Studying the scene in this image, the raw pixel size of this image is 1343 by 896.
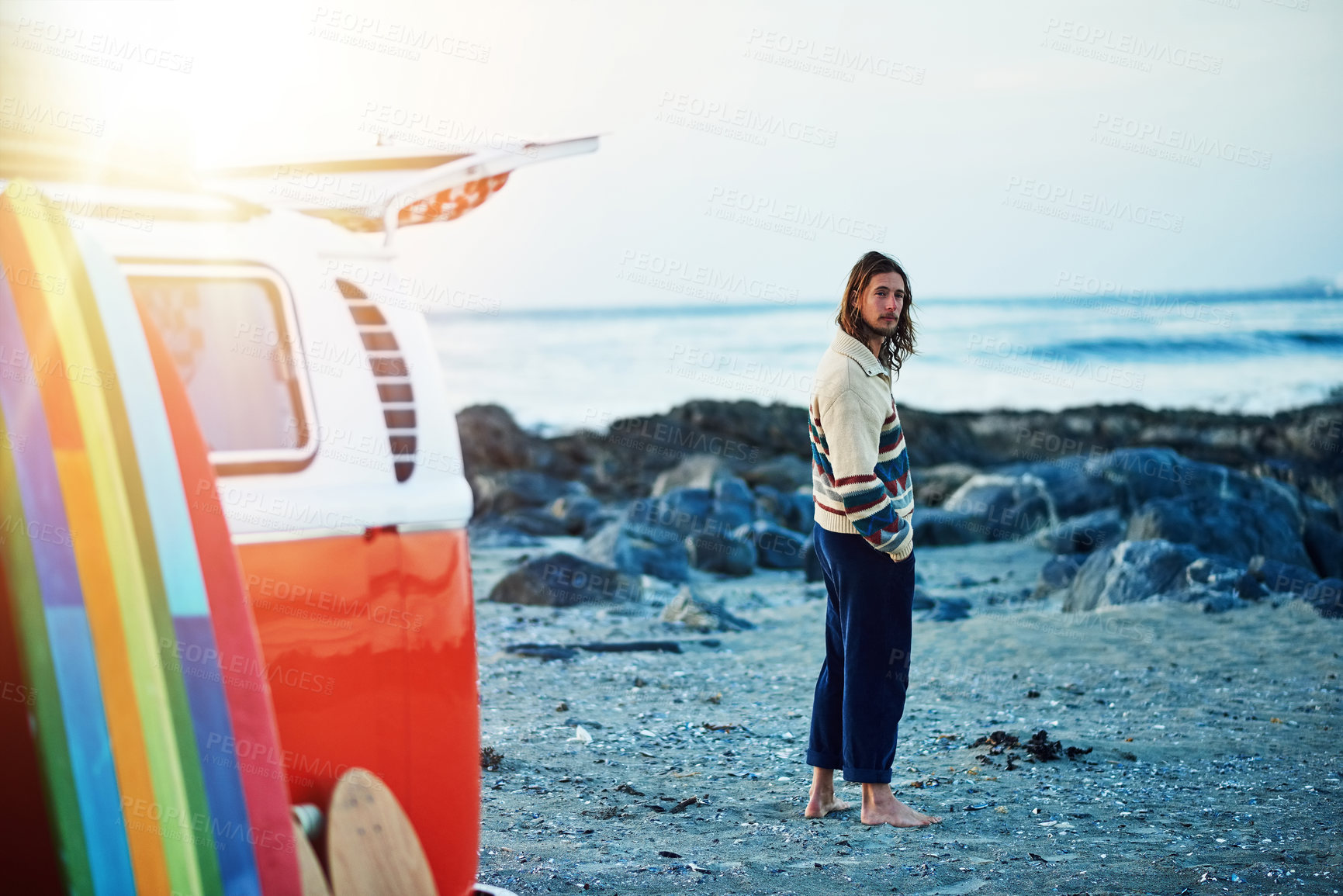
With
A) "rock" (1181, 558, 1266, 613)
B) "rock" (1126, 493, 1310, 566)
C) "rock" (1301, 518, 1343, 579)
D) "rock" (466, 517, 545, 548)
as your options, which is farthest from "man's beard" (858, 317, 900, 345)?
"rock" (466, 517, 545, 548)

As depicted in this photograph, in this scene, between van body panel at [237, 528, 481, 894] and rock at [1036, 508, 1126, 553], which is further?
rock at [1036, 508, 1126, 553]

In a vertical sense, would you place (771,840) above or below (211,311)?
below

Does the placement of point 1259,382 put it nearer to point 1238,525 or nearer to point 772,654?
point 1238,525

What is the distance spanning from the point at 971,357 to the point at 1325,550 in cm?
2376

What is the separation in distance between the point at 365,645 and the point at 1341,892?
3.11 meters

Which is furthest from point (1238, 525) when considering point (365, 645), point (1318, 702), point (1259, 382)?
point (1259, 382)

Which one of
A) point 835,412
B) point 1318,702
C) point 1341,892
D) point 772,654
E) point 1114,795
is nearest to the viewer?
point 1341,892

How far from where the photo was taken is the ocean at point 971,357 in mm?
29859

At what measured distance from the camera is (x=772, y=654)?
792 cm

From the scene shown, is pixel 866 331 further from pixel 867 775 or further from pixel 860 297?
pixel 867 775

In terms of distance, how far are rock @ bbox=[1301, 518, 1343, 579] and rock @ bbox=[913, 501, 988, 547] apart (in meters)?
3.18

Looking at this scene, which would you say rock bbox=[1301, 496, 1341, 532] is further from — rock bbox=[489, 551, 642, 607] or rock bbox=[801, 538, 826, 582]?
rock bbox=[489, 551, 642, 607]

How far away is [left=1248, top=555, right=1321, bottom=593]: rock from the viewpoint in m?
8.97

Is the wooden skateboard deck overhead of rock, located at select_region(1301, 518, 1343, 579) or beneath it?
overhead
